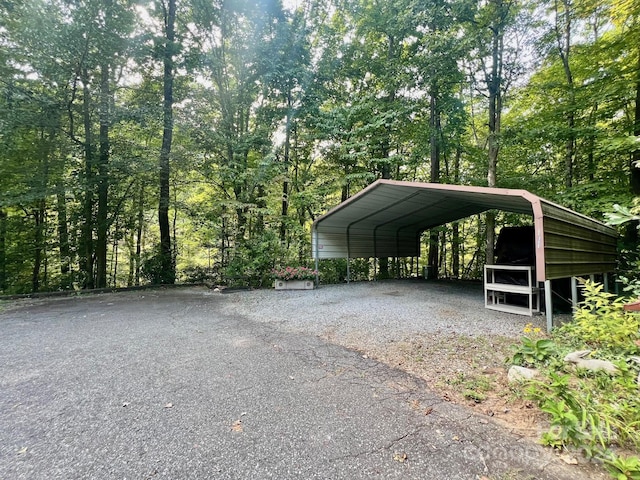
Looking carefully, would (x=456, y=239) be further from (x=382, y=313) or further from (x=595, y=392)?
(x=595, y=392)

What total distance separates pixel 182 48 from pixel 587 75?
484 inches

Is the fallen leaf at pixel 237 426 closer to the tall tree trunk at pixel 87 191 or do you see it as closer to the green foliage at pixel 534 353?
the green foliage at pixel 534 353

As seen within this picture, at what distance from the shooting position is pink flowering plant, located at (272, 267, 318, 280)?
8594 mm

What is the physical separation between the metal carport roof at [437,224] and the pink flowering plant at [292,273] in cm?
68

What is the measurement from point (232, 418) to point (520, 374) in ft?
8.33

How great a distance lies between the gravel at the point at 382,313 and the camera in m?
4.43

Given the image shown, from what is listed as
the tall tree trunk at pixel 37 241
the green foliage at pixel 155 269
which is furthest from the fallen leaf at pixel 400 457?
the tall tree trunk at pixel 37 241

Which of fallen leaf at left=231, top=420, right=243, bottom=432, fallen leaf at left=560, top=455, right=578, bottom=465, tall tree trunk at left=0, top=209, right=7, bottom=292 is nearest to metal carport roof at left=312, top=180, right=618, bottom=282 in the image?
fallen leaf at left=560, top=455, right=578, bottom=465

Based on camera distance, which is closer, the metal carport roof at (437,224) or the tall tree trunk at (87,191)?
the metal carport roof at (437,224)

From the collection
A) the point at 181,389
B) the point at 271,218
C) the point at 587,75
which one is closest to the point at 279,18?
the point at 271,218

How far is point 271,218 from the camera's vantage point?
34.4ft

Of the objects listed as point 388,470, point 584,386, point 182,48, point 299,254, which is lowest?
point 388,470

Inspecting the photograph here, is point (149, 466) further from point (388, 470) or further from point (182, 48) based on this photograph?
point (182, 48)

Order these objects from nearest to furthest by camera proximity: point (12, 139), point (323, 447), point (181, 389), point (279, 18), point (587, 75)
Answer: point (323, 447) → point (181, 389) → point (12, 139) → point (587, 75) → point (279, 18)
